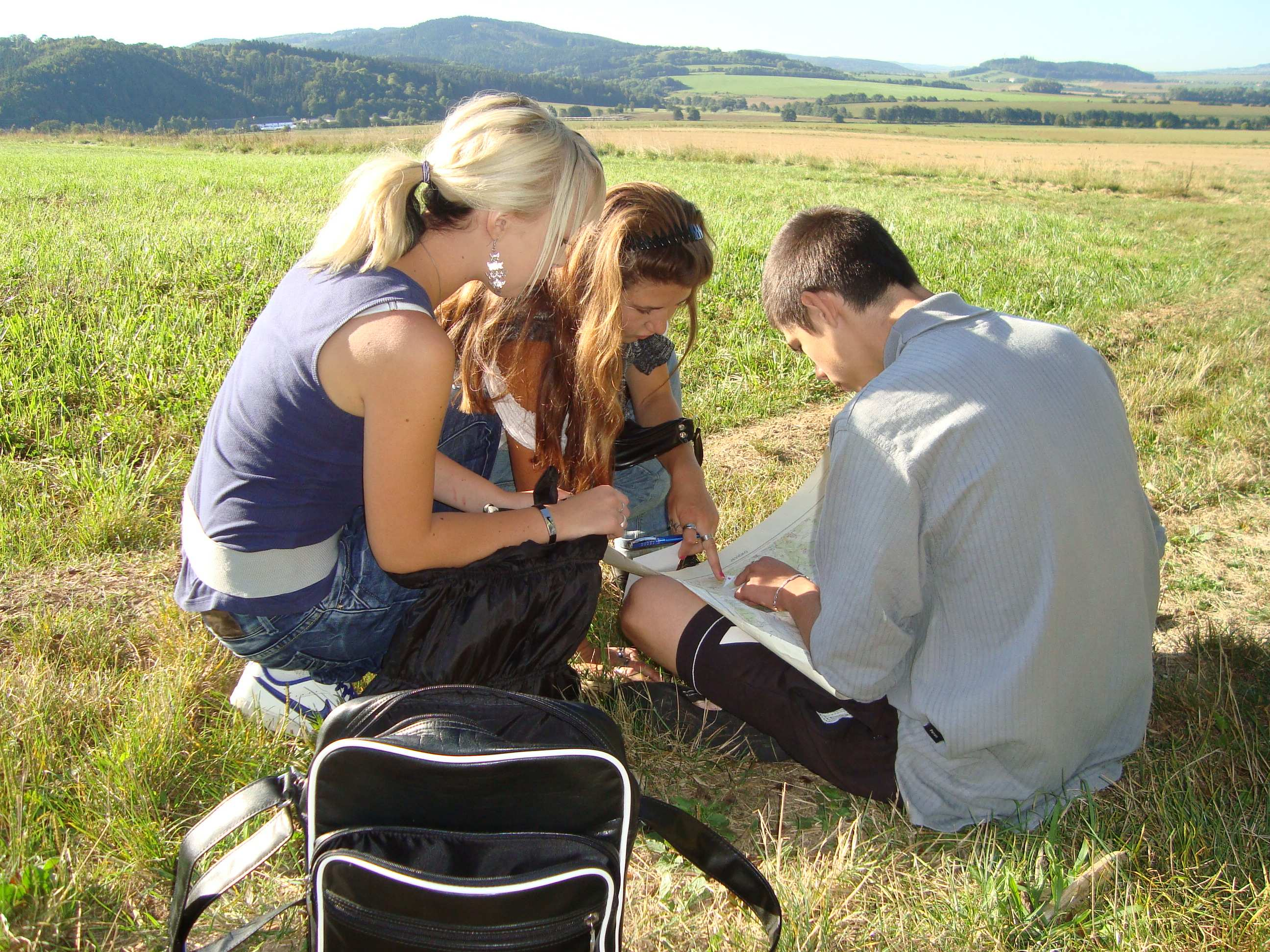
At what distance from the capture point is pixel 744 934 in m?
1.71

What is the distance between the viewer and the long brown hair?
2389 mm

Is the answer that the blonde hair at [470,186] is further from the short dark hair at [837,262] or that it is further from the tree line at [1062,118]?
the tree line at [1062,118]

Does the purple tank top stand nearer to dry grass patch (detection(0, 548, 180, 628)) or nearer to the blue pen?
dry grass patch (detection(0, 548, 180, 628))

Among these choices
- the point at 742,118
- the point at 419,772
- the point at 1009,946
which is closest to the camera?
the point at 419,772

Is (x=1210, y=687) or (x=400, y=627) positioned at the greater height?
(x=400, y=627)

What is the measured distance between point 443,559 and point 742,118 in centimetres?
7971

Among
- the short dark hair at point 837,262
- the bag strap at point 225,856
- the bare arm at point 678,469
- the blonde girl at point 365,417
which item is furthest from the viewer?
the bare arm at point 678,469

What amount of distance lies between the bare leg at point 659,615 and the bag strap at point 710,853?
0.72 meters

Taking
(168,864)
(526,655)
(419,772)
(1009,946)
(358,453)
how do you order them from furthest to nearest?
(526,655), (358,453), (168,864), (1009,946), (419,772)

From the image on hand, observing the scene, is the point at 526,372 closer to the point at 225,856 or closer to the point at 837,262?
the point at 837,262

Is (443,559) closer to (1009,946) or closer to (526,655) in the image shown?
(526,655)

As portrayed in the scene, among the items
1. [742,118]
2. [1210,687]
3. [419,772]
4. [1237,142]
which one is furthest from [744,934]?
[742,118]

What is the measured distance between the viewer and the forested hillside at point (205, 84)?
77062mm

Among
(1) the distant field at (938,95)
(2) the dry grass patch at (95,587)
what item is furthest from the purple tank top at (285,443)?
(1) the distant field at (938,95)
